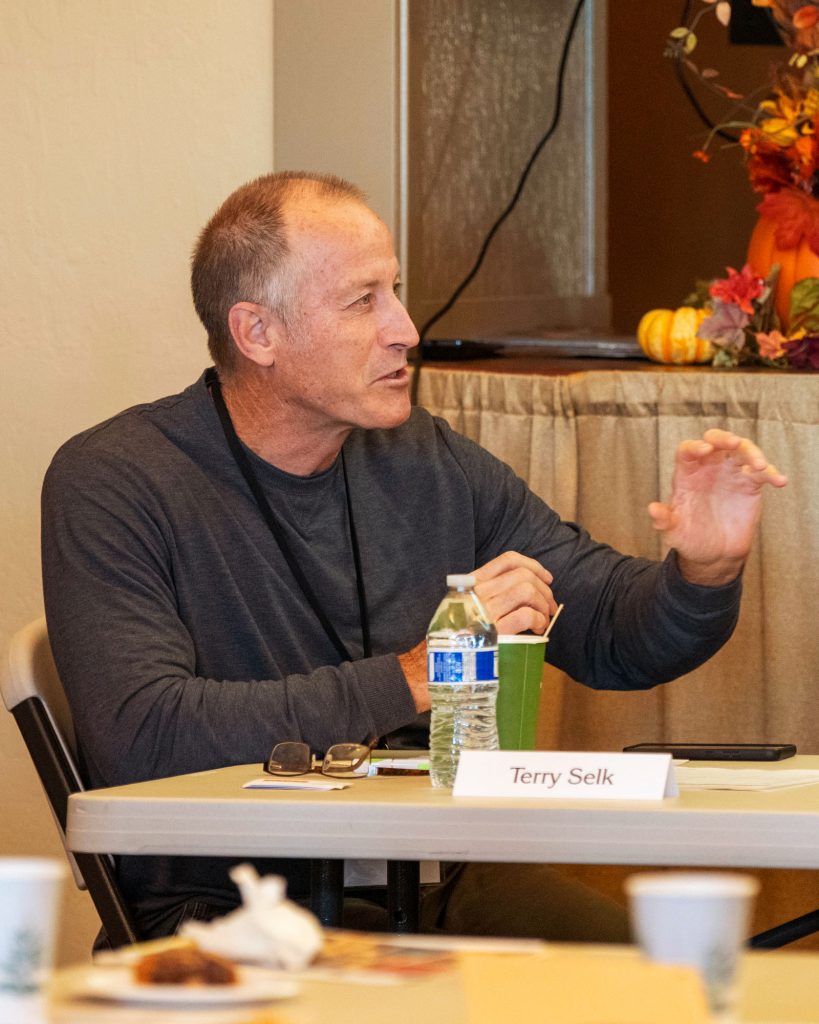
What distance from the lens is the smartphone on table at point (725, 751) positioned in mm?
1665

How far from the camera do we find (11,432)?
2.68 meters

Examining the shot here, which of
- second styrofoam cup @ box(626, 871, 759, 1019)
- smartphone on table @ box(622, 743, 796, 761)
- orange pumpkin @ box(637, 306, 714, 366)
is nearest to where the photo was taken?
second styrofoam cup @ box(626, 871, 759, 1019)

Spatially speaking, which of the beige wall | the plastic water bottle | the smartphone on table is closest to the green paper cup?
the plastic water bottle

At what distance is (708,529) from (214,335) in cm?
71

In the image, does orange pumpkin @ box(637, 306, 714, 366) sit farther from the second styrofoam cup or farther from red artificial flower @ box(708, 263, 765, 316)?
the second styrofoam cup

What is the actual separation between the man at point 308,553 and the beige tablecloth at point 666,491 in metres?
0.38

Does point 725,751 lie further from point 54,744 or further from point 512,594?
point 54,744

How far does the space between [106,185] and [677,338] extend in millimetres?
968

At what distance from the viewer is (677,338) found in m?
2.75

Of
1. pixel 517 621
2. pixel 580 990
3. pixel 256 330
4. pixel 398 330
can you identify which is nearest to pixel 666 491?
pixel 398 330

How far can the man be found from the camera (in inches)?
67.7

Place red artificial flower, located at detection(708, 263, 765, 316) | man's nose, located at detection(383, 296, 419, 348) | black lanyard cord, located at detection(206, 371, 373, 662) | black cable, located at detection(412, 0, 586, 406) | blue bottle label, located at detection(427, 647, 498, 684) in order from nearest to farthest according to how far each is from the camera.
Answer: blue bottle label, located at detection(427, 647, 498, 684)
black lanyard cord, located at detection(206, 371, 373, 662)
man's nose, located at detection(383, 296, 419, 348)
red artificial flower, located at detection(708, 263, 765, 316)
black cable, located at detection(412, 0, 586, 406)

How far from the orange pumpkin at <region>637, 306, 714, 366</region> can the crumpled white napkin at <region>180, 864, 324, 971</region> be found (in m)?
2.00

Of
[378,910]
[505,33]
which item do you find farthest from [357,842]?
[505,33]
